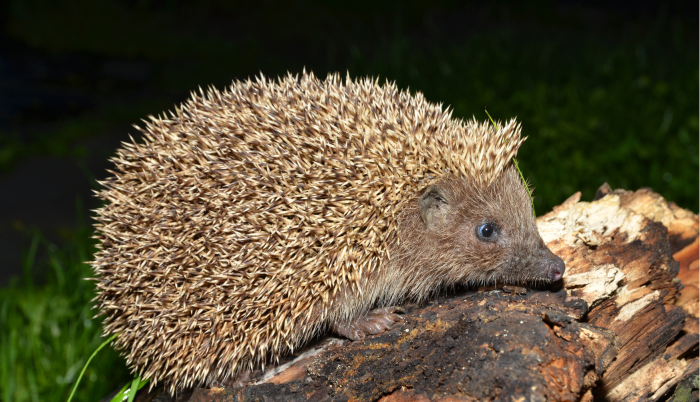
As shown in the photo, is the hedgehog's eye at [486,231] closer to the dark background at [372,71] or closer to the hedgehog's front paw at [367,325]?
the hedgehog's front paw at [367,325]

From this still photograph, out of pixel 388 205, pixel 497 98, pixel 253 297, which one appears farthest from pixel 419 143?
pixel 497 98

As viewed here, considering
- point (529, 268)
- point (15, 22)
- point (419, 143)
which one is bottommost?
point (529, 268)

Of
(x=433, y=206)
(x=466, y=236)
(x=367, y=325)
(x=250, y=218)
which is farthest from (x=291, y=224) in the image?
(x=466, y=236)

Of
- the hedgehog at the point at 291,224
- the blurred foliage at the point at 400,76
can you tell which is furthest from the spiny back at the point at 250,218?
the blurred foliage at the point at 400,76

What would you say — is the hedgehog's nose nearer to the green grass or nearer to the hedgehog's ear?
the hedgehog's ear

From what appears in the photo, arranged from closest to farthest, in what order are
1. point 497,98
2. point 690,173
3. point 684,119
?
point 690,173 < point 684,119 < point 497,98

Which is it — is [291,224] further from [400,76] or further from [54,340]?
[400,76]

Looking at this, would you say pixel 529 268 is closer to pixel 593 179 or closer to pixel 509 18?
pixel 593 179
